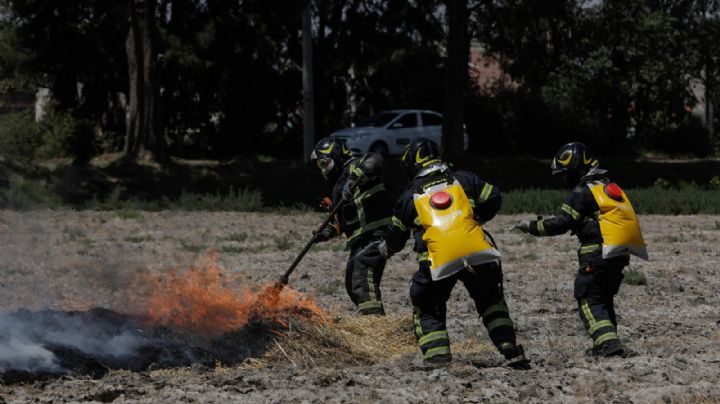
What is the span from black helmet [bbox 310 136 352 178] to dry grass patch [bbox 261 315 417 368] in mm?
1626

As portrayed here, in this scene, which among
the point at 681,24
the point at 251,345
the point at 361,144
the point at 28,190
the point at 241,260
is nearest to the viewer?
the point at 251,345

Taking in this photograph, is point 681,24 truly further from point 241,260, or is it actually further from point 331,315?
point 331,315

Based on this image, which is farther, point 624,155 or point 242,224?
point 624,155

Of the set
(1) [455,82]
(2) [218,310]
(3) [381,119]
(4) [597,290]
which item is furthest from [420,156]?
(3) [381,119]

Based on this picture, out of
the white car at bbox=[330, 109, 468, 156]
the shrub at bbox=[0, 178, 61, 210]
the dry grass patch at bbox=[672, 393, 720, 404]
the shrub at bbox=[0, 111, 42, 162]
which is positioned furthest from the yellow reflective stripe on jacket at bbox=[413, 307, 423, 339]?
the white car at bbox=[330, 109, 468, 156]

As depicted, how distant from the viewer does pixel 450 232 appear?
25.9 ft

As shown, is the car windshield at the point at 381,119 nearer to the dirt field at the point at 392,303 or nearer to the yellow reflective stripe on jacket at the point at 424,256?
the dirt field at the point at 392,303

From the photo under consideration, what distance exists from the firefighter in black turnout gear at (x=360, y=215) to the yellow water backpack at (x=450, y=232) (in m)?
1.70

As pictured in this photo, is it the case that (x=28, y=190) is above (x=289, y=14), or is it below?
below

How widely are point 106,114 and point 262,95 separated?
15.7ft

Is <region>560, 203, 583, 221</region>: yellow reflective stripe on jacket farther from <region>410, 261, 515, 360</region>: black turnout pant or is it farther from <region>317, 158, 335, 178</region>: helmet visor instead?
<region>317, 158, 335, 178</region>: helmet visor

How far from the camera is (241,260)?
1528cm

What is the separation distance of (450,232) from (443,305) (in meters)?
0.62

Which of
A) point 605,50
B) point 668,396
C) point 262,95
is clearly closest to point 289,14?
point 262,95
